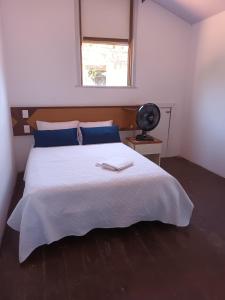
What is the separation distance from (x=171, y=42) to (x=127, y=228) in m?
3.18

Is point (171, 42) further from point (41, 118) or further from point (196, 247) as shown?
point (196, 247)

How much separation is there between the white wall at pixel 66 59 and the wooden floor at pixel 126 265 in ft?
6.96

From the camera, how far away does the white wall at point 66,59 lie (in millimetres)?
3209

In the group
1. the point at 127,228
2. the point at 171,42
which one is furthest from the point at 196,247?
the point at 171,42

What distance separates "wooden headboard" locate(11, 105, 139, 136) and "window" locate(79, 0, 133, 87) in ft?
1.39

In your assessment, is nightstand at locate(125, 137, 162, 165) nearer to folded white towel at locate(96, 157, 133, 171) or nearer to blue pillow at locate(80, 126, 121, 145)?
blue pillow at locate(80, 126, 121, 145)

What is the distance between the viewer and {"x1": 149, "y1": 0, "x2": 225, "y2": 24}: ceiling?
10.1 ft

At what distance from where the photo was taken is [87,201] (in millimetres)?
1960

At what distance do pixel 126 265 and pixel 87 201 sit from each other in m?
0.60

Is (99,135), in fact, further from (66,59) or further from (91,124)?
(66,59)

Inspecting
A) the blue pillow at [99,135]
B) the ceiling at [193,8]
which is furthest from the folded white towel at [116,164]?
the ceiling at [193,8]

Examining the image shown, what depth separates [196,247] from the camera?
1987 mm

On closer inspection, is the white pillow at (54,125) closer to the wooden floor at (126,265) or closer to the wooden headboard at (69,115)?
the wooden headboard at (69,115)

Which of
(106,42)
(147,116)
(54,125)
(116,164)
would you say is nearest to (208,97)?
(147,116)
